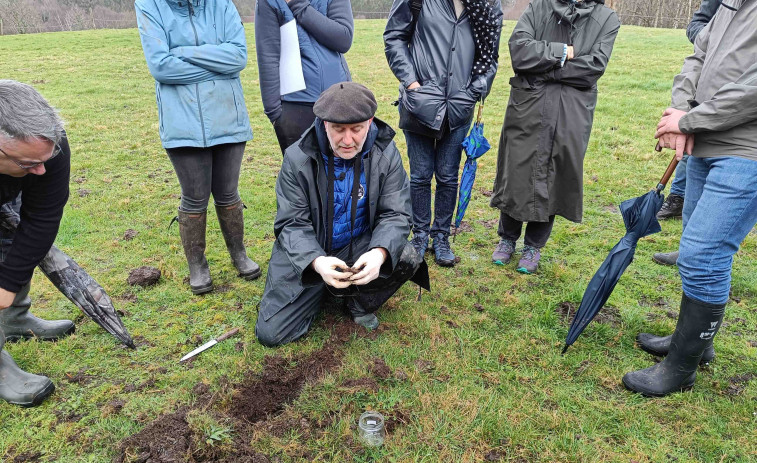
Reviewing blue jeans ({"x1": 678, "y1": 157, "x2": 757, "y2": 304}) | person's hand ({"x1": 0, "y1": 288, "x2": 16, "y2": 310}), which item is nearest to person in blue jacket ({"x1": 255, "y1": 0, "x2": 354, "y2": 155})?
person's hand ({"x1": 0, "y1": 288, "x2": 16, "y2": 310})

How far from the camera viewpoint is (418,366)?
3.00 meters

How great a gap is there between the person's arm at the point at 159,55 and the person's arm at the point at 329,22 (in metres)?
0.86

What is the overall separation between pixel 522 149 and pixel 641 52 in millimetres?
13676

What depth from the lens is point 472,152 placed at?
156 inches

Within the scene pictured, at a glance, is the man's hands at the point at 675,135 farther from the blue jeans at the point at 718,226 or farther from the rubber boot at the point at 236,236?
the rubber boot at the point at 236,236

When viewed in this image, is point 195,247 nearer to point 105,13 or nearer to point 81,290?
point 81,290

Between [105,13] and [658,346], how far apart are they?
149ft

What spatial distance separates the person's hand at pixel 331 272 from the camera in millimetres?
2744

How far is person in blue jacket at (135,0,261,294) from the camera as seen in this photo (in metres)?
3.20

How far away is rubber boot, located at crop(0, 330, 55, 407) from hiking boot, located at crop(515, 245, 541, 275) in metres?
3.31

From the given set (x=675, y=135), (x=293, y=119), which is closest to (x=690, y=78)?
(x=675, y=135)

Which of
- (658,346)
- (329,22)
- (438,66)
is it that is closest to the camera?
(658,346)

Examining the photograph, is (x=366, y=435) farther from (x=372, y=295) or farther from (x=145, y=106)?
(x=145, y=106)

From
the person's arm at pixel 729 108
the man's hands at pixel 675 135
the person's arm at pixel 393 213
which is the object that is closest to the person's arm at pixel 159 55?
the person's arm at pixel 393 213
